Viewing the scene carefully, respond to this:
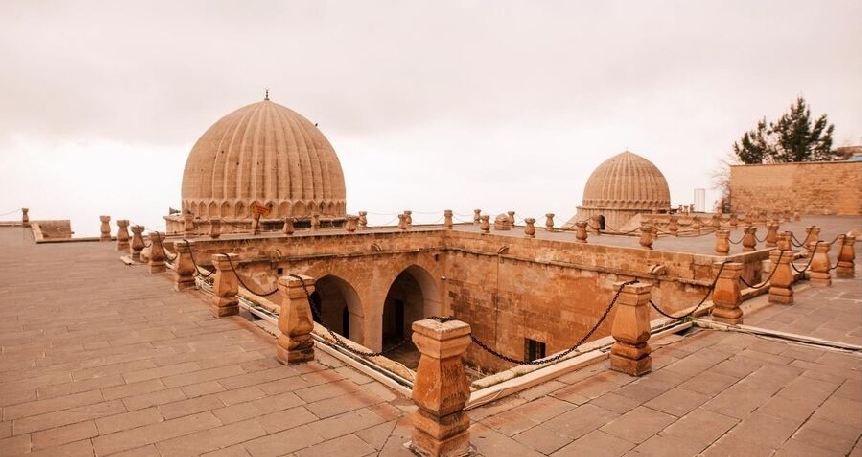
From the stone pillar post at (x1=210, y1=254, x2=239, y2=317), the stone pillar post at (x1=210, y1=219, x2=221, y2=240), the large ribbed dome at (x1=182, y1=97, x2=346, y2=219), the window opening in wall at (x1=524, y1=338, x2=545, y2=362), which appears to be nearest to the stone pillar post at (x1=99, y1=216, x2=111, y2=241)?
the large ribbed dome at (x1=182, y1=97, x2=346, y2=219)

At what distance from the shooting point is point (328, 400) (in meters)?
4.77

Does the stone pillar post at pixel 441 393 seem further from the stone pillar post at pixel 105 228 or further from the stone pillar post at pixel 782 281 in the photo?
the stone pillar post at pixel 105 228

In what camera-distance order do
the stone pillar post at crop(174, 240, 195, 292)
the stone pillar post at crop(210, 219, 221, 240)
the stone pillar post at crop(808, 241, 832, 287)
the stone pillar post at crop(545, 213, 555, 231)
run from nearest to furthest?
the stone pillar post at crop(174, 240, 195, 292)
the stone pillar post at crop(808, 241, 832, 287)
the stone pillar post at crop(210, 219, 221, 240)
the stone pillar post at crop(545, 213, 555, 231)

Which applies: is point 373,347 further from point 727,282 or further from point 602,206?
point 602,206

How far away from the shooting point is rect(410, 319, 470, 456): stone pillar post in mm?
3701

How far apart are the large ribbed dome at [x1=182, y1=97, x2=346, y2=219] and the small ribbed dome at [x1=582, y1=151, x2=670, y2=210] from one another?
17338 millimetres

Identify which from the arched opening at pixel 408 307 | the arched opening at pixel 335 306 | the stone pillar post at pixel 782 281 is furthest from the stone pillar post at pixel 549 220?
the stone pillar post at pixel 782 281

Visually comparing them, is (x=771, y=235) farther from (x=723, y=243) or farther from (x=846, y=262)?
(x=723, y=243)

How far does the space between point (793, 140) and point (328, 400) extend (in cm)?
4653

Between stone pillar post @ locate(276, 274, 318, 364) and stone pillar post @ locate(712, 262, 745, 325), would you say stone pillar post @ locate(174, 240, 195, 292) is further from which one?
stone pillar post @ locate(712, 262, 745, 325)

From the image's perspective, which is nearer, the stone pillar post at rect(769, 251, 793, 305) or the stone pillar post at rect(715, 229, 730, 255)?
the stone pillar post at rect(769, 251, 793, 305)

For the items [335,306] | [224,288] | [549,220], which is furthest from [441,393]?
[549,220]

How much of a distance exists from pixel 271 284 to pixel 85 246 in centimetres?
699

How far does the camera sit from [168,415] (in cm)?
440
